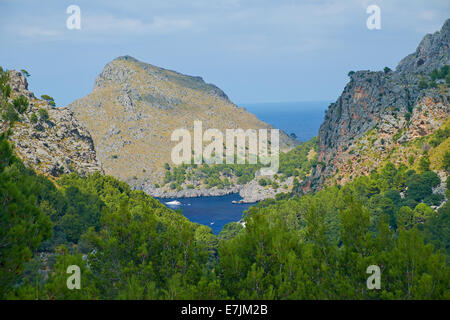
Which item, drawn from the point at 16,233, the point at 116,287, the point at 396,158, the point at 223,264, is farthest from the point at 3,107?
the point at 396,158

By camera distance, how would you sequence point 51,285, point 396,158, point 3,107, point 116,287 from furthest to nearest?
1. point 396,158
2. point 116,287
3. point 3,107
4. point 51,285

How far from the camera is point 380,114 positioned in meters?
132

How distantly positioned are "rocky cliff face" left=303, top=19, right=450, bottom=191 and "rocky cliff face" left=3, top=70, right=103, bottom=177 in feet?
235

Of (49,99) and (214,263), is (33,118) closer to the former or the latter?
(49,99)

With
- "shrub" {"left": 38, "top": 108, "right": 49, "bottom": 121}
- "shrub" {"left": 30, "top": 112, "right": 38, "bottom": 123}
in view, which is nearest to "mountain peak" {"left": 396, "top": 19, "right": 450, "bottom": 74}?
"shrub" {"left": 38, "top": 108, "right": 49, "bottom": 121}

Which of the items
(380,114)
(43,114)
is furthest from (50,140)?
(380,114)

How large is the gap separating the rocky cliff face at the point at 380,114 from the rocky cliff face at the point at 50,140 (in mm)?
71699

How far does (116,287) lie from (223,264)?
25.9 feet

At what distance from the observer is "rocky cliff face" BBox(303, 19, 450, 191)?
11906 centimetres

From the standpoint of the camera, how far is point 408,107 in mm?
126750

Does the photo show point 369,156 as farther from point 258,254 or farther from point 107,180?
point 258,254

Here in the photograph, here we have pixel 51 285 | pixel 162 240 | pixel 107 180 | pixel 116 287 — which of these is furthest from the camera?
pixel 107 180

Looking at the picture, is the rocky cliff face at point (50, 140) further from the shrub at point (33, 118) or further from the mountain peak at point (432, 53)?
the mountain peak at point (432, 53)

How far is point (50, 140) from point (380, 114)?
89.1m
